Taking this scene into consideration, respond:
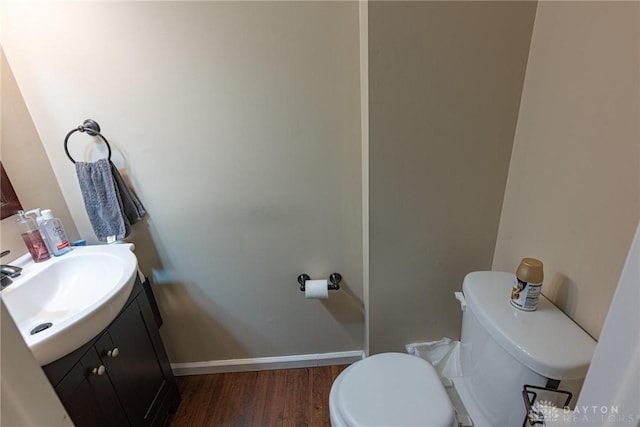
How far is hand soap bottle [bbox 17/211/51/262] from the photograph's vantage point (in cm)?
116

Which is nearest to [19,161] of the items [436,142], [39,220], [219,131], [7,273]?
[39,220]

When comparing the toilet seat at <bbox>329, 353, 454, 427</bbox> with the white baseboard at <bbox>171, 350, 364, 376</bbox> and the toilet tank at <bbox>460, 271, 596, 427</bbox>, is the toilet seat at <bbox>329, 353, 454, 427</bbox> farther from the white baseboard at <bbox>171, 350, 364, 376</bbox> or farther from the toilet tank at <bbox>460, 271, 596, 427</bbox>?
the white baseboard at <bbox>171, 350, 364, 376</bbox>

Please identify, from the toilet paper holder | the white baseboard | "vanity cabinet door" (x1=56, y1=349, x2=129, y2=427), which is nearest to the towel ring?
"vanity cabinet door" (x1=56, y1=349, x2=129, y2=427)

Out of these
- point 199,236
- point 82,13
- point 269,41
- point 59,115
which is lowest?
point 199,236

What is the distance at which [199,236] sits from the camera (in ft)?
4.67

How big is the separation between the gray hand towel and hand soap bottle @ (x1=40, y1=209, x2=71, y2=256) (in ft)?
0.35

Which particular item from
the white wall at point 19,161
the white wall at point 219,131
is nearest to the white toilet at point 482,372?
the white wall at point 219,131

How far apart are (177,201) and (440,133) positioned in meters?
1.15

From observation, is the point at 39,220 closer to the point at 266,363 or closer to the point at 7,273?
the point at 7,273

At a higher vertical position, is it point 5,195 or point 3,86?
point 3,86

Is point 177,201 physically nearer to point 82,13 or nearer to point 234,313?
point 234,313

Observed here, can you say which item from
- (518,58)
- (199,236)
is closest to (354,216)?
(199,236)

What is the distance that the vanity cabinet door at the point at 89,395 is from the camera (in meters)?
0.89

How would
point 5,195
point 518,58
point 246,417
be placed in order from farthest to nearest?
point 246,417 < point 5,195 < point 518,58
